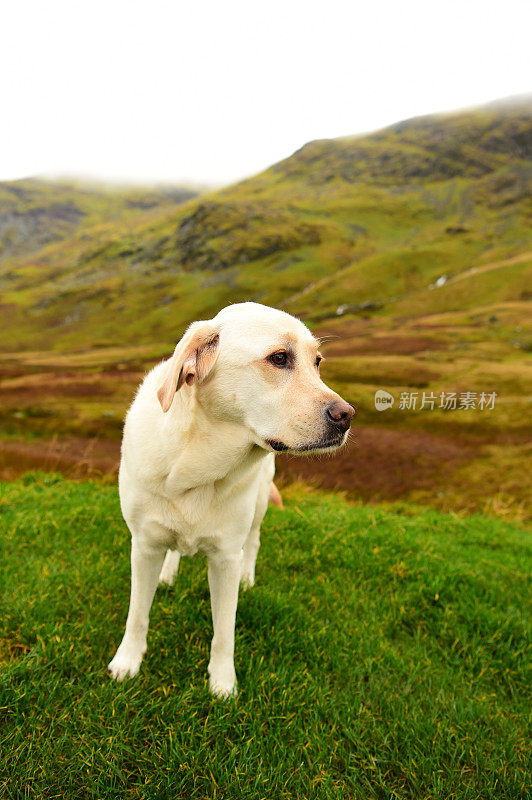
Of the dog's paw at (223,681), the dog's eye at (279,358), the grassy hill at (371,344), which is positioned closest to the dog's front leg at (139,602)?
the dog's paw at (223,681)

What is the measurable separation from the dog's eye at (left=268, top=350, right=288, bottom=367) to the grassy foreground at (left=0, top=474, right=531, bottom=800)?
2537mm

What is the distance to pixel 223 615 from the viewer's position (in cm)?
355

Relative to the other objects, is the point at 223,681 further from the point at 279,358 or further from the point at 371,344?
the point at 371,344

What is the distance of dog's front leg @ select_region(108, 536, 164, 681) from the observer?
139 inches

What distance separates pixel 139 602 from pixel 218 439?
5.35ft

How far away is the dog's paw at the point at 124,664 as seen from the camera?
3.44 meters

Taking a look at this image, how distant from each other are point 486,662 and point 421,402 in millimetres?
23946

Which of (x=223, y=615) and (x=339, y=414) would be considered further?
(x=223, y=615)

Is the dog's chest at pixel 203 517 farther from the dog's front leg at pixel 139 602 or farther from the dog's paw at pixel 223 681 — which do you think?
the dog's paw at pixel 223 681

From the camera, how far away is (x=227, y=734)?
3098 mm

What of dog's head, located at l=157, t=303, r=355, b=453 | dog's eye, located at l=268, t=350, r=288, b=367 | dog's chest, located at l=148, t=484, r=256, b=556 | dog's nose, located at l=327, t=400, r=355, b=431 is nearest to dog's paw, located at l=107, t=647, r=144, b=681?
dog's chest, located at l=148, t=484, r=256, b=556

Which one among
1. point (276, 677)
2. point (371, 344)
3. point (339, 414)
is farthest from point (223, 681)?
point (371, 344)

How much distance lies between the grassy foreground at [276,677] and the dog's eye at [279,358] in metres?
2.54

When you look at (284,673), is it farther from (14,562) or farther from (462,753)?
(14,562)
